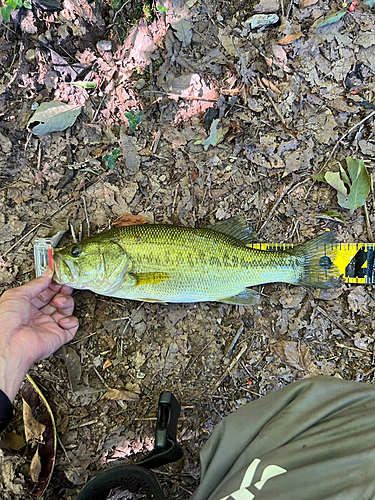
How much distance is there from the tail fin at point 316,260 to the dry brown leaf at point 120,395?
6.49 ft

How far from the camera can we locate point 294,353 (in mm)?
3357

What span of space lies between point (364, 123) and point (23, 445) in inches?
185

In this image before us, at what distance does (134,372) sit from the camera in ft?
10.9

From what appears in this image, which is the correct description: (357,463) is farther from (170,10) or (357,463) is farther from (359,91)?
(170,10)

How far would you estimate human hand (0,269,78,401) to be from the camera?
2611 millimetres

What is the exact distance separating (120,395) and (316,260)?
2.34 m

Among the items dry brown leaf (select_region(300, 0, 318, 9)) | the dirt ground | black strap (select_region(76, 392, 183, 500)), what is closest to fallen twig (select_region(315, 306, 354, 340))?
the dirt ground

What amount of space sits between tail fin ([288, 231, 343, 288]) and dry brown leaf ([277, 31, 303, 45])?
199 cm

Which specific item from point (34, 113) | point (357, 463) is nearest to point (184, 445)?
point (357, 463)

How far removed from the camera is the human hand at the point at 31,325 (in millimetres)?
2611

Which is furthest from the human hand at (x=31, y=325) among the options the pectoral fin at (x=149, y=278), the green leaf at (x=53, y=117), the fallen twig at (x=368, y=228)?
the fallen twig at (x=368, y=228)

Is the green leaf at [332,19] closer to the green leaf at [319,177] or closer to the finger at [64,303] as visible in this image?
the green leaf at [319,177]

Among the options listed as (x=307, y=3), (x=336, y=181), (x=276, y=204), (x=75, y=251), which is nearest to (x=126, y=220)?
(x=75, y=251)

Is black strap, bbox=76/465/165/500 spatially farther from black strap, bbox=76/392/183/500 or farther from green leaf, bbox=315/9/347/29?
green leaf, bbox=315/9/347/29
